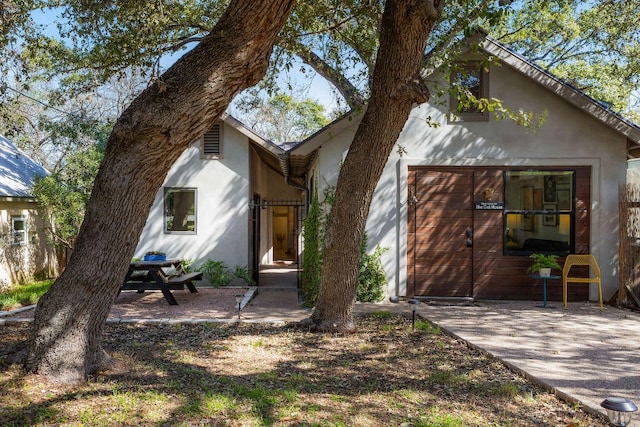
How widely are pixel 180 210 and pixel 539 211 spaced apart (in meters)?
8.36

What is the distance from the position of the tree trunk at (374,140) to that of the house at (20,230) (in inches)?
386

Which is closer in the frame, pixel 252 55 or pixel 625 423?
pixel 625 423

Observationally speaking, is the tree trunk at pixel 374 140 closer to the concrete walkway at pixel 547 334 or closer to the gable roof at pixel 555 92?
the concrete walkway at pixel 547 334

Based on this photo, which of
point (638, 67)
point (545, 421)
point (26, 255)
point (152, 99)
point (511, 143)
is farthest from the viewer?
point (638, 67)

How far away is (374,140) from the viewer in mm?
6676

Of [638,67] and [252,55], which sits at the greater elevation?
[638,67]

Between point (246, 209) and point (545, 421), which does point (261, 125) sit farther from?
point (545, 421)

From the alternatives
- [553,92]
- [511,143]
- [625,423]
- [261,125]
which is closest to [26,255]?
[511,143]

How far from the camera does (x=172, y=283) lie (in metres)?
9.53

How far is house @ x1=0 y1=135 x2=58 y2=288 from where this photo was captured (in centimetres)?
1314

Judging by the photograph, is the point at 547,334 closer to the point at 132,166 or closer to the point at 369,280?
the point at 369,280

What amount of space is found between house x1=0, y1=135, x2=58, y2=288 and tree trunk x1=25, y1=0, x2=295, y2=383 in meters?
9.78

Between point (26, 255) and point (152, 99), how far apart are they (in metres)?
11.8

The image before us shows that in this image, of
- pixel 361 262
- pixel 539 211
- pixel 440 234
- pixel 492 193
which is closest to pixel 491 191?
pixel 492 193
